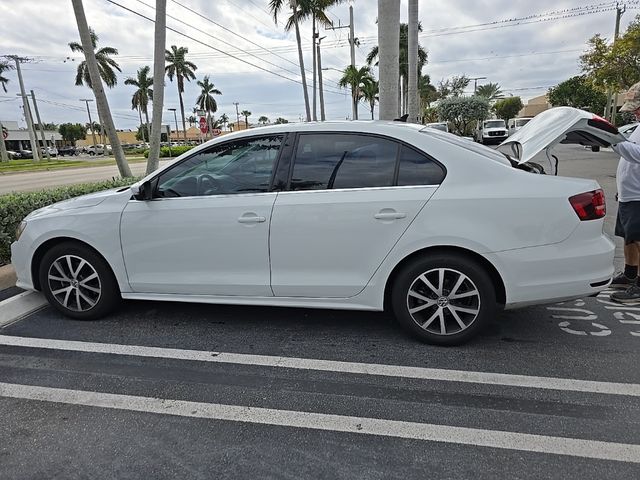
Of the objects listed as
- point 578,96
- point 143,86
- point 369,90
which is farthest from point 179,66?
point 578,96

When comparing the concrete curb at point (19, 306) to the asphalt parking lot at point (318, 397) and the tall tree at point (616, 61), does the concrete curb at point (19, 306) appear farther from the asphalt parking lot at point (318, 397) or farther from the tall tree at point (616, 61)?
the tall tree at point (616, 61)

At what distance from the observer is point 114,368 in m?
3.26

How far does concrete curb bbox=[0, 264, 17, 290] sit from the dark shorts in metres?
6.15

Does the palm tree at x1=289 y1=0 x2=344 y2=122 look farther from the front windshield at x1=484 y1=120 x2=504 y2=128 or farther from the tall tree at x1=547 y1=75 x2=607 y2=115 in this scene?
the tall tree at x1=547 y1=75 x2=607 y2=115

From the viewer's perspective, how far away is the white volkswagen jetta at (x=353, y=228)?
3.14 meters

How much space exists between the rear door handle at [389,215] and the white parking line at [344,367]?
3.37 feet

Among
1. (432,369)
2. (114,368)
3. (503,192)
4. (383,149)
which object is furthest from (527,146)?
(114,368)

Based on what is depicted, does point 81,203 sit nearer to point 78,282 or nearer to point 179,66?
point 78,282

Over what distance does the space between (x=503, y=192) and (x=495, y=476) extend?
1.79 meters

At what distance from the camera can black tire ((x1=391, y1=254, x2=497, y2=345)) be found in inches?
127

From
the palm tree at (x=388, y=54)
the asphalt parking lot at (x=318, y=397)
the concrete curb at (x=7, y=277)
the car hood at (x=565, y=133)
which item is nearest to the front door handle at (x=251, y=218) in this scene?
the asphalt parking lot at (x=318, y=397)

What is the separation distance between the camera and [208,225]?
3.54 m

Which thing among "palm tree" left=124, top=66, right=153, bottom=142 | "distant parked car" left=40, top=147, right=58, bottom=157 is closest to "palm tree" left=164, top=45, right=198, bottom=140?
"palm tree" left=124, top=66, right=153, bottom=142

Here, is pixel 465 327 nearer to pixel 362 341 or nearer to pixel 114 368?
pixel 362 341
